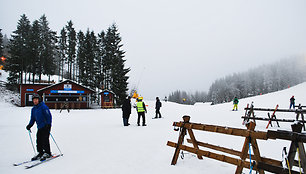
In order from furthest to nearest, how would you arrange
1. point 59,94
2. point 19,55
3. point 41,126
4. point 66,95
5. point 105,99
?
point 19,55, point 105,99, point 66,95, point 59,94, point 41,126

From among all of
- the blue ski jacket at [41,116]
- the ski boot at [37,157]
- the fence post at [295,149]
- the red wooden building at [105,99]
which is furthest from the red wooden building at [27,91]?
the fence post at [295,149]

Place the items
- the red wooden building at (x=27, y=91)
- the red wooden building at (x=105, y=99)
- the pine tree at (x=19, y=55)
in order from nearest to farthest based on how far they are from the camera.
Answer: the red wooden building at (x=27, y=91), the red wooden building at (x=105, y=99), the pine tree at (x=19, y=55)

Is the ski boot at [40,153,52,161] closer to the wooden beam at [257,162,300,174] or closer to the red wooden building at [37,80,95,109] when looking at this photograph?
the wooden beam at [257,162,300,174]

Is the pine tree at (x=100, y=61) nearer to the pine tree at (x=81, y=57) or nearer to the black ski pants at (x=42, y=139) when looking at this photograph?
the pine tree at (x=81, y=57)

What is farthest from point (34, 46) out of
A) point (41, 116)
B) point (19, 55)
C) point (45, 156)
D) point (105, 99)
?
point (45, 156)

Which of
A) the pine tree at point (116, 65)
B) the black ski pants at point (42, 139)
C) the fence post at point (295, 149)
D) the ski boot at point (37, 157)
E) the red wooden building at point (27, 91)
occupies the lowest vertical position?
the ski boot at point (37, 157)

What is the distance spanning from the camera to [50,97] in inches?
1141

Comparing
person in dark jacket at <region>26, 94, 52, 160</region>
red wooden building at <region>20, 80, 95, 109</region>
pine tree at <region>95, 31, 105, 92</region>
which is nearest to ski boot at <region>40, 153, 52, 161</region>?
person in dark jacket at <region>26, 94, 52, 160</region>

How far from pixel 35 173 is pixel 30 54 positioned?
4393cm

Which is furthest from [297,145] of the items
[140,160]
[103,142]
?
[103,142]

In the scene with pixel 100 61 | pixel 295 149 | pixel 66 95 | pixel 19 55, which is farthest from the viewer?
pixel 100 61

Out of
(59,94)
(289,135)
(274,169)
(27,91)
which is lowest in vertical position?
(274,169)

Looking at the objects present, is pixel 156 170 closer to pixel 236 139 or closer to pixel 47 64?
pixel 236 139

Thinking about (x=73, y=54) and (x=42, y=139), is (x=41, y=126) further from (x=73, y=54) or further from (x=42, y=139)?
(x=73, y=54)
